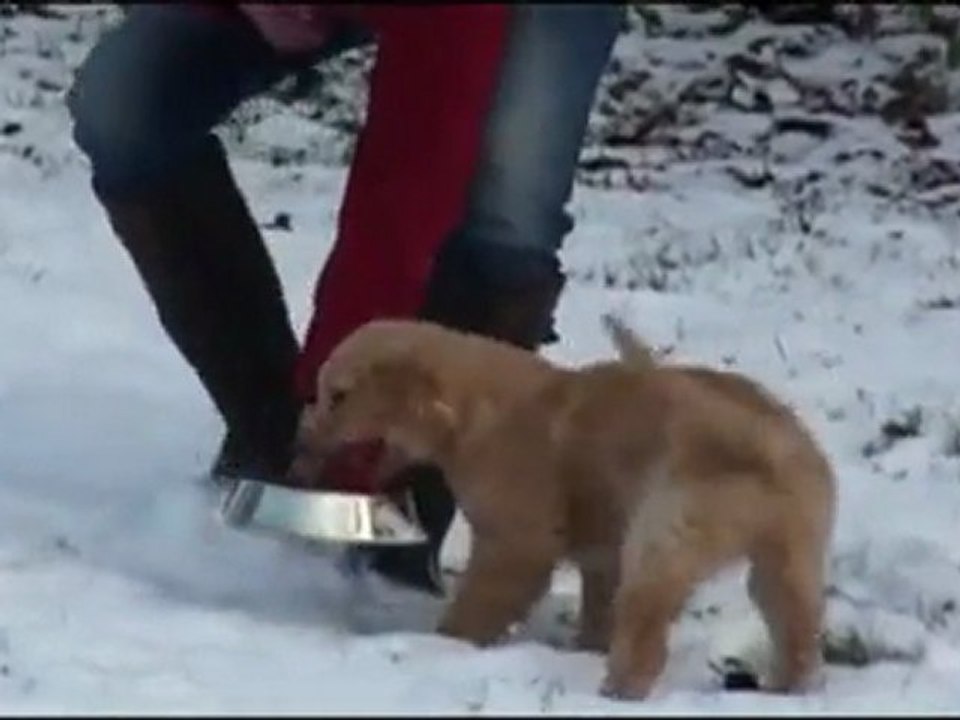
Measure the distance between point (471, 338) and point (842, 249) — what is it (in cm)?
338

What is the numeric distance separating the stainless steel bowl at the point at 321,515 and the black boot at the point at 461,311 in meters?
0.10

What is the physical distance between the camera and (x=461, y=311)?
4594 mm

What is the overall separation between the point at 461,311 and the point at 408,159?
0.33 metres

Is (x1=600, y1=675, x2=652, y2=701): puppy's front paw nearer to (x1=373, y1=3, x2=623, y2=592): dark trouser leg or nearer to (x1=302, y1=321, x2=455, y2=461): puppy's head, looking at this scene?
(x1=302, y1=321, x2=455, y2=461): puppy's head

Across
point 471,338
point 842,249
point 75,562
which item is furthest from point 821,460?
point 842,249

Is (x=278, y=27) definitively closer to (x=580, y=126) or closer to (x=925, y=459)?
(x=580, y=126)

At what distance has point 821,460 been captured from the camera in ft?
13.1

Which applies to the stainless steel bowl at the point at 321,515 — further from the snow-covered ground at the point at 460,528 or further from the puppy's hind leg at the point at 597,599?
the puppy's hind leg at the point at 597,599

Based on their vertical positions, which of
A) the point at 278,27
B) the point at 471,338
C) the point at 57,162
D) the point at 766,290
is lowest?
the point at 57,162

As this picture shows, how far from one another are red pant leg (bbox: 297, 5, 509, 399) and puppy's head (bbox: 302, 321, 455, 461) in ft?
0.79

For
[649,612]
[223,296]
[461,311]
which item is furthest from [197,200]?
[649,612]

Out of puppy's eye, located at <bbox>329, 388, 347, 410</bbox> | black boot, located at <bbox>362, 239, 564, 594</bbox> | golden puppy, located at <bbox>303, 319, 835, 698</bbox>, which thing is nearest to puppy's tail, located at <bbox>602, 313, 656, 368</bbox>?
golden puppy, located at <bbox>303, 319, 835, 698</bbox>

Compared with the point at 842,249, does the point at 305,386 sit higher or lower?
→ higher

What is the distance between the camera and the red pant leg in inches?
169
